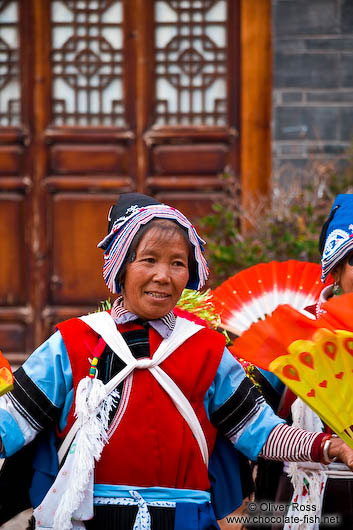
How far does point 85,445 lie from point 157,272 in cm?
49

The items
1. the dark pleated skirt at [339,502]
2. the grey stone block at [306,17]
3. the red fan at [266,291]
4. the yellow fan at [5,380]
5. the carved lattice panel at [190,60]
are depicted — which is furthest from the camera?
the carved lattice panel at [190,60]

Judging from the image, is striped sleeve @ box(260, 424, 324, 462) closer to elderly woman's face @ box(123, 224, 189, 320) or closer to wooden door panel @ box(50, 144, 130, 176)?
elderly woman's face @ box(123, 224, 189, 320)

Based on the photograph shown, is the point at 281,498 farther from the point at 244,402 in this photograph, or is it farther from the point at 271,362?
the point at 271,362

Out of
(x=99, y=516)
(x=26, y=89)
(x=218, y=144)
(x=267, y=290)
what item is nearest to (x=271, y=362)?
(x=99, y=516)

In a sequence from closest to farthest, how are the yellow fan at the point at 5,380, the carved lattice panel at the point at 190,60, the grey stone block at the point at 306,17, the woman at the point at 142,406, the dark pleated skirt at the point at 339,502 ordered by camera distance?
the yellow fan at the point at 5,380 → the woman at the point at 142,406 → the dark pleated skirt at the point at 339,502 → the grey stone block at the point at 306,17 → the carved lattice panel at the point at 190,60

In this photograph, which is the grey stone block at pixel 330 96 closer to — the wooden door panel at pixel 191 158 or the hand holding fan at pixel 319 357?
the wooden door panel at pixel 191 158

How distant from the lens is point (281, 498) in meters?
2.47

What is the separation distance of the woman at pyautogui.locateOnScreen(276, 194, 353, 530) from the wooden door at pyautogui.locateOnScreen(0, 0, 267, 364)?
327 cm

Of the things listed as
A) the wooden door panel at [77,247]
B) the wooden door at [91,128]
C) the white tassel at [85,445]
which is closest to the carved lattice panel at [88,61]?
the wooden door at [91,128]

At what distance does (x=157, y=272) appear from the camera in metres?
2.12

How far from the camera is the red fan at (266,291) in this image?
9.18ft

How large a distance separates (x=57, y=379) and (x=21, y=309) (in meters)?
3.75

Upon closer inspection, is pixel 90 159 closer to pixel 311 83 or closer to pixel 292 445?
pixel 311 83

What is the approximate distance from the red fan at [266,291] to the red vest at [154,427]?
0.67 m
